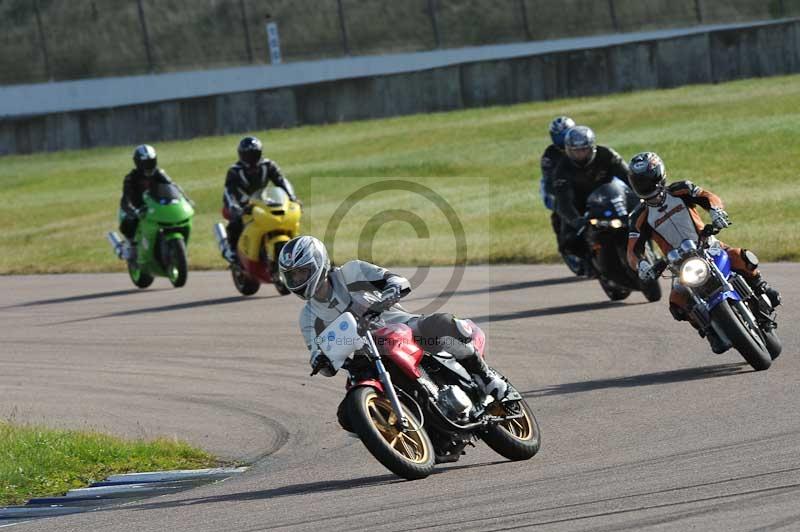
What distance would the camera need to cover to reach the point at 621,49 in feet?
111

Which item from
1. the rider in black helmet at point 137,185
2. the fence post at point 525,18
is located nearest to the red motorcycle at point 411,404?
the rider in black helmet at point 137,185

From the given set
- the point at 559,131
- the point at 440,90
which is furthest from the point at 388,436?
the point at 440,90

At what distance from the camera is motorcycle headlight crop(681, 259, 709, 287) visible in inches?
397

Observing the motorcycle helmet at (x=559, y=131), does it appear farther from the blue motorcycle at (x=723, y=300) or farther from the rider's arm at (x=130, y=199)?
the blue motorcycle at (x=723, y=300)

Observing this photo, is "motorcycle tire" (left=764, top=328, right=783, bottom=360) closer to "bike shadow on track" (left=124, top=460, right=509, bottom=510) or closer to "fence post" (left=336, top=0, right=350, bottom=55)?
"bike shadow on track" (left=124, top=460, right=509, bottom=510)

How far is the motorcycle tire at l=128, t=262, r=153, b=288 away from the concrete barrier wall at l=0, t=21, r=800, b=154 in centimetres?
1652

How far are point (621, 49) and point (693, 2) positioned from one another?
9.56 meters

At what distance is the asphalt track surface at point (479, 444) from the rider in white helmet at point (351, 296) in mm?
628

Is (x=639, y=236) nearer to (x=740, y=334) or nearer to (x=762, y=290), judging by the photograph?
(x=762, y=290)

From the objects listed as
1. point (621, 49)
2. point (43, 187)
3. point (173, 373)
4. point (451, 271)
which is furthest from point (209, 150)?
point (173, 373)

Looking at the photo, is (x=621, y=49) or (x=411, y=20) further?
(x=411, y=20)

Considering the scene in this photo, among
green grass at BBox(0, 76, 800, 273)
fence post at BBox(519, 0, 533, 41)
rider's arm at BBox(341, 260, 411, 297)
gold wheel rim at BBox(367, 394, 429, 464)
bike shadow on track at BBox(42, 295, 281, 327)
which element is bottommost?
green grass at BBox(0, 76, 800, 273)

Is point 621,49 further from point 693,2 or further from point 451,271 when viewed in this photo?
point 451,271

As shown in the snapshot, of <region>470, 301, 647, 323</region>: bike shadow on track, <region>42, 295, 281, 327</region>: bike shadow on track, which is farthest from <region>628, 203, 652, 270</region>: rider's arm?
<region>42, 295, 281, 327</region>: bike shadow on track
